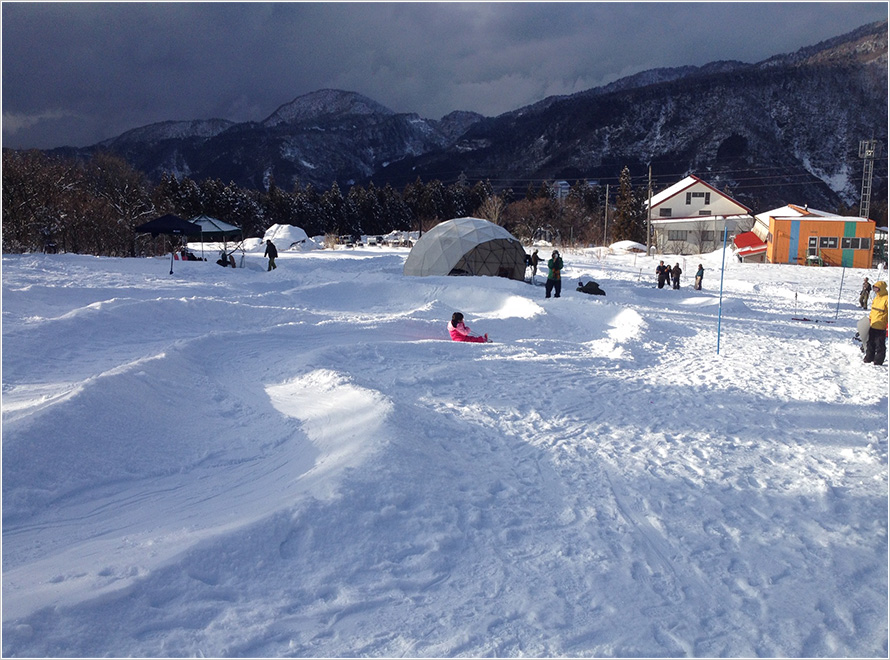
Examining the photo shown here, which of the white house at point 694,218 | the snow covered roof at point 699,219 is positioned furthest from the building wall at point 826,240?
the snow covered roof at point 699,219

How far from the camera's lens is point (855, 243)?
3450cm

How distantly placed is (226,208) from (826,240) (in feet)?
178

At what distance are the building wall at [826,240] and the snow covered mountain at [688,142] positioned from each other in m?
73.6

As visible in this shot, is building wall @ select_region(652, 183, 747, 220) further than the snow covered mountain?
No

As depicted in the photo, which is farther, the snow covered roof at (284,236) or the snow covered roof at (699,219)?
the snow covered roof at (699,219)

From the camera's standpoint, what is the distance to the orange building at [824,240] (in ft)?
113

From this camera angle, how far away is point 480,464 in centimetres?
502

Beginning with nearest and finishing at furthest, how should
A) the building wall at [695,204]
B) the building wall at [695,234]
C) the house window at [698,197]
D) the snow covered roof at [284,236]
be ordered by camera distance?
the snow covered roof at [284,236] → the building wall at [695,234] → the building wall at [695,204] → the house window at [698,197]

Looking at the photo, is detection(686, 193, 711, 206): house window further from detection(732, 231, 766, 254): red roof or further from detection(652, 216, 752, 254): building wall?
detection(732, 231, 766, 254): red roof

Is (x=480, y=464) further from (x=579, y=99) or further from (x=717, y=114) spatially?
(x=579, y=99)

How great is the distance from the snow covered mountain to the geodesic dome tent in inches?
3362

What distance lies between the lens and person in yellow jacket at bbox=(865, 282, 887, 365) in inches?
337

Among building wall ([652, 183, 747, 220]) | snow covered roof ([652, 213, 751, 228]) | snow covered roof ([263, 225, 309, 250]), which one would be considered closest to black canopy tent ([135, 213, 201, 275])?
snow covered roof ([263, 225, 309, 250])

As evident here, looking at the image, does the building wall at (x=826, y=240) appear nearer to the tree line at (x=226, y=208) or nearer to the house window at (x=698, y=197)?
the tree line at (x=226, y=208)
